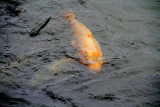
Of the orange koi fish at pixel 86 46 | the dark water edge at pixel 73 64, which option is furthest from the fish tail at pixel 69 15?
the dark water edge at pixel 73 64

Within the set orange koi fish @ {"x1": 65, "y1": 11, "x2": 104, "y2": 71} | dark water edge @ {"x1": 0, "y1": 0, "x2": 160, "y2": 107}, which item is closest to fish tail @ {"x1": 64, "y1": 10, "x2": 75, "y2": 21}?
orange koi fish @ {"x1": 65, "y1": 11, "x2": 104, "y2": 71}

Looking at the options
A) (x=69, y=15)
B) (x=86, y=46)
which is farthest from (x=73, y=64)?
(x=69, y=15)

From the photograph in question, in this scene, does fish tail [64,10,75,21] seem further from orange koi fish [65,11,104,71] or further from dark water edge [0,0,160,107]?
dark water edge [0,0,160,107]

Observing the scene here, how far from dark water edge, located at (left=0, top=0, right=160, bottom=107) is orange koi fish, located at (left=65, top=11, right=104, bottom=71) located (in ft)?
0.54

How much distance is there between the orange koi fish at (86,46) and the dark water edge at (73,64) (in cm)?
16

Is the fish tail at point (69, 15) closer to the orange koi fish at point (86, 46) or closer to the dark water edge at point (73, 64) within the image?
the orange koi fish at point (86, 46)

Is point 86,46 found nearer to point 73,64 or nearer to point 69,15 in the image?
point 73,64

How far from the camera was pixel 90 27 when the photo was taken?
423cm

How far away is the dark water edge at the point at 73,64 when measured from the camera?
2416 millimetres

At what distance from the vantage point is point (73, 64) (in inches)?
121

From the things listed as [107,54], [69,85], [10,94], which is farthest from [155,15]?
[10,94]

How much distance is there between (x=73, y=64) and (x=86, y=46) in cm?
72

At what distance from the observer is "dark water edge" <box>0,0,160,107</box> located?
2416 mm

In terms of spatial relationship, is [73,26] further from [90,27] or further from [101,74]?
[101,74]
